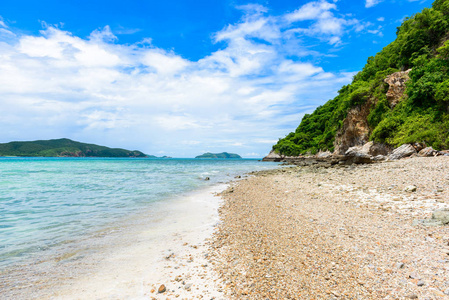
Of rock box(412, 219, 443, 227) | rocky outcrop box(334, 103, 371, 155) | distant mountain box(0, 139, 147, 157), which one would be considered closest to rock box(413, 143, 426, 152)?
rock box(412, 219, 443, 227)

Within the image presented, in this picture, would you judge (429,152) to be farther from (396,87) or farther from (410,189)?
(396,87)

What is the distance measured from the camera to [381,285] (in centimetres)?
313

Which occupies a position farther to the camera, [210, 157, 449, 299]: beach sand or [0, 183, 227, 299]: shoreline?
[0, 183, 227, 299]: shoreline

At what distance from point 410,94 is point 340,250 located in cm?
3056

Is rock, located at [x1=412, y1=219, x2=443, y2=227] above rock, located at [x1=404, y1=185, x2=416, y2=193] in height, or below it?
below

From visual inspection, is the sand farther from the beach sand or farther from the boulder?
the boulder

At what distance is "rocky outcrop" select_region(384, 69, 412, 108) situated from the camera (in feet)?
94.5

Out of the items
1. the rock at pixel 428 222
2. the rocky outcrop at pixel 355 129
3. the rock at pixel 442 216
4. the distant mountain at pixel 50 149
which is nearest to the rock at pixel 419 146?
the rock at pixel 442 216

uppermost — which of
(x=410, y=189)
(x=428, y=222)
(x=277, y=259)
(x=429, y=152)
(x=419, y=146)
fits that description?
(x=419, y=146)

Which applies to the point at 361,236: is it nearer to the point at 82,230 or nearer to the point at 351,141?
the point at 82,230

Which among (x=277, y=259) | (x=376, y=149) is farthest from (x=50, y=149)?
(x=277, y=259)

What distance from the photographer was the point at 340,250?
14.2ft

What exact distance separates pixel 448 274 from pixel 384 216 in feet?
10.9

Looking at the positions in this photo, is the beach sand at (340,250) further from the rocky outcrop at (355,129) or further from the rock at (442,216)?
the rocky outcrop at (355,129)
